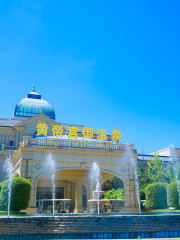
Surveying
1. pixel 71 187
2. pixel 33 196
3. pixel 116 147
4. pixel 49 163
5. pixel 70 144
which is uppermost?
pixel 70 144

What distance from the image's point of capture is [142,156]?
152 ft

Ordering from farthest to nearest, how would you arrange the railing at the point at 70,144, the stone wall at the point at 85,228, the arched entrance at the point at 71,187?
the arched entrance at the point at 71,187 → the railing at the point at 70,144 → the stone wall at the point at 85,228

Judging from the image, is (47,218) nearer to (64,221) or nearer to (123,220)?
(64,221)

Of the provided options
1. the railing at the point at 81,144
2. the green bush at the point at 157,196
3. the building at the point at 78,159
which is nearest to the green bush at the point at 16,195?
the building at the point at 78,159

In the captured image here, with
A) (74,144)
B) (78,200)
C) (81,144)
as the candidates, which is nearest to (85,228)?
(74,144)

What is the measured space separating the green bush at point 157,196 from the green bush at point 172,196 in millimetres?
348

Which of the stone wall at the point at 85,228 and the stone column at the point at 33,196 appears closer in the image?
the stone wall at the point at 85,228

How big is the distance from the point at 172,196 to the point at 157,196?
1.31m

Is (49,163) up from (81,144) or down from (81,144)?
down

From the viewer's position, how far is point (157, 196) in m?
23.7

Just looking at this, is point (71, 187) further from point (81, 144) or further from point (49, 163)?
point (49, 163)

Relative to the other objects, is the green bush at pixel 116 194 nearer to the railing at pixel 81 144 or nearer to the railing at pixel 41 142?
the railing at pixel 81 144

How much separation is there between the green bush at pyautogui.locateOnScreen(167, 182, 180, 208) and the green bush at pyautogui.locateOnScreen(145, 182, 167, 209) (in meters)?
0.35

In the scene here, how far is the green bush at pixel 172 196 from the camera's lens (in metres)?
22.9
